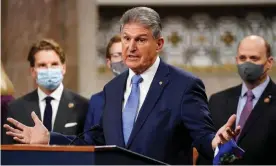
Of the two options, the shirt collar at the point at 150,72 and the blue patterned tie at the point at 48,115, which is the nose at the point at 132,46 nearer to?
the shirt collar at the point at 150,72

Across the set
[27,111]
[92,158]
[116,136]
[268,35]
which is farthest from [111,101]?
[268,35]

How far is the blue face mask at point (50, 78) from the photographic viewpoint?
5.23m

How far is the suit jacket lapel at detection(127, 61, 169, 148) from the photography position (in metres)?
3.76

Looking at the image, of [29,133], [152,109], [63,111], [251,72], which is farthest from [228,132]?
[63,111]

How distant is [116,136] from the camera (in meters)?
3.80

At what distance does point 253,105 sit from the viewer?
5008 millimetres

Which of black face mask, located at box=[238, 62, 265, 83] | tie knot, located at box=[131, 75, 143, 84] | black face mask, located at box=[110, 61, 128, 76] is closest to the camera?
tie knot, located at box=[131, 75, 143, 84]

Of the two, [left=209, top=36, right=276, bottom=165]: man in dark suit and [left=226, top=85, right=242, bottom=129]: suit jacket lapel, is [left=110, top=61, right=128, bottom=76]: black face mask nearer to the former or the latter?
[left=209, top=36, right=276, bottom=165]: man in dark suit

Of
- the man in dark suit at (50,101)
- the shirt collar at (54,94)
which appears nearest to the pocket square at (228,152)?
the man in dark suit at (50,101)

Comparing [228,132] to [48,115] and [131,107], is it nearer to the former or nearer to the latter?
[131,107]

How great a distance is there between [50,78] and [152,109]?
1.59 metres

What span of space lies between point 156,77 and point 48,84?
5.02ft

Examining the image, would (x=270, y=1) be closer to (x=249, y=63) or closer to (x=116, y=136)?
(x=249, y=63)

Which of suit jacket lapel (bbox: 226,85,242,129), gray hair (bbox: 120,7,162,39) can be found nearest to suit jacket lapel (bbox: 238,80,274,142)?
suit jacket lapel (bbox: 226,85,242,129)
